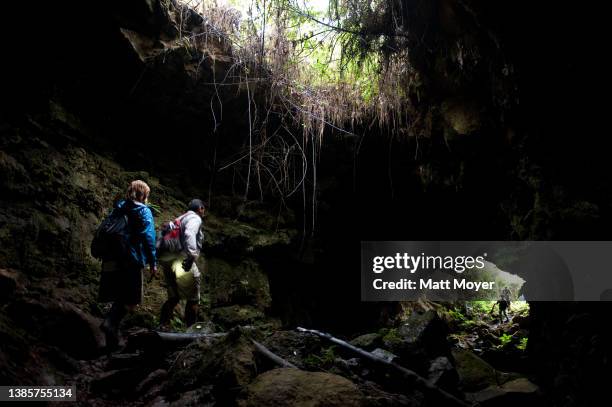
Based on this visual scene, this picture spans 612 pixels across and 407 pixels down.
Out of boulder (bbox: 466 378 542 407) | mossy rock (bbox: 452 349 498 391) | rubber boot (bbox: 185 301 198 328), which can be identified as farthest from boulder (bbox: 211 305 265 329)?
boulder (bbox: 466 378 542 407)

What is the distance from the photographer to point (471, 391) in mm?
4359

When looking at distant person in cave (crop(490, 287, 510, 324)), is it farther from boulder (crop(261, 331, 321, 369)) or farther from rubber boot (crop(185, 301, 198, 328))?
rubber boot (crop(185, 301, 198, 328))

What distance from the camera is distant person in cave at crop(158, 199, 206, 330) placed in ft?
16.5

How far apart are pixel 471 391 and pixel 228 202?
195 inches

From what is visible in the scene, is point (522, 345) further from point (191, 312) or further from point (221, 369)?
point (221, 369)

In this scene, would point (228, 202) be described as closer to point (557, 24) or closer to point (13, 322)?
point (13, 322)

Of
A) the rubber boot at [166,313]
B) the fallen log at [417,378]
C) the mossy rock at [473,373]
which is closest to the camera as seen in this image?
the fallen log at [417,378]

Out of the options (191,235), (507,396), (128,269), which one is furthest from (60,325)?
(507,396)

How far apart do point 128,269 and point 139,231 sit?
39cm

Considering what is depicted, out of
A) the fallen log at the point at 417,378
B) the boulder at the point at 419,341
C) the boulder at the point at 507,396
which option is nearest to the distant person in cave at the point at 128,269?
the fallen log at the point at 417,378

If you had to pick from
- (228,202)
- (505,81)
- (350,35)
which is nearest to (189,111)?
(228,202)

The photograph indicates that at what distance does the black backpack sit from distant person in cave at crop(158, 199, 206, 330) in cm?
104

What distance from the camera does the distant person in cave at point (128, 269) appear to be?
3.97 m

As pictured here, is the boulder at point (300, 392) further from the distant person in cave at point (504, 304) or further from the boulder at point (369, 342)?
the distant person in cave at point (504, 304)
